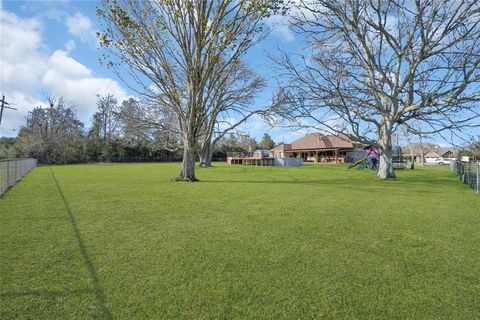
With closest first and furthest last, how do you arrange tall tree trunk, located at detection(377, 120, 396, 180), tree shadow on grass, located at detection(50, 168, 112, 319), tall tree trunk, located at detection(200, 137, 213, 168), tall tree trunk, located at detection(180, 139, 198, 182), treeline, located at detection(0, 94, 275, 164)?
tree shadow on grass, located at detection(50, 168, 112, 319)
tall tree trunk, located at detection(180, 139, 198, 182)
tall tree trunk, located at detection(377, 120, 396, 180)
tall tree trunk, located at detection(200, 137, 213, 168)
treeline, located at detection(0, 94, 275, 164)

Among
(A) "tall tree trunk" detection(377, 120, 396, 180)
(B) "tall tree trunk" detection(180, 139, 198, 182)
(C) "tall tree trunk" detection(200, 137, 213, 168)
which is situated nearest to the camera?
(B) "tall tree trunk" detection(180, 139, 198, 182)

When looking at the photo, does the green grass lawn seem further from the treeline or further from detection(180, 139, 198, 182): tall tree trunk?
the treeline

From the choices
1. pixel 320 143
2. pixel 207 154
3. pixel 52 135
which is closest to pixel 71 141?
pixel 52 135

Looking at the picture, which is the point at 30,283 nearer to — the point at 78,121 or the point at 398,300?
the point at 398,300

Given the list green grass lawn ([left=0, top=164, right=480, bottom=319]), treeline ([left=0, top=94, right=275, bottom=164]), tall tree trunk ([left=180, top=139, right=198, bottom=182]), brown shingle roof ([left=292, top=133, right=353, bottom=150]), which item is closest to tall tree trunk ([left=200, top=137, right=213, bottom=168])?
treeline ([left=0, top=94, right=275, bottom=164])

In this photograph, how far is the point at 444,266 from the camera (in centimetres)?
365

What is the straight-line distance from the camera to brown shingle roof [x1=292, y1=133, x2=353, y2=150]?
4548 cm

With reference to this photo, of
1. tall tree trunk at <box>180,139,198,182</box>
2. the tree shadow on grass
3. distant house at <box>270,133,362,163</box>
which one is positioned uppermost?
distant house at <box>270,133,362,163</box>

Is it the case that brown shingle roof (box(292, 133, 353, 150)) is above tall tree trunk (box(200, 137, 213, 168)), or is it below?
above

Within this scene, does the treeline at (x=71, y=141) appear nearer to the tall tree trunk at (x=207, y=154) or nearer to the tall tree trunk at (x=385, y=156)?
the tall tree trunk at (x=207, y=154)

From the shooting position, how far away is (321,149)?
47.3 m

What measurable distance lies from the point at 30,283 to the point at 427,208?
8.31 metres

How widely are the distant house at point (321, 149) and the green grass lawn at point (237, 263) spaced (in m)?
38.2

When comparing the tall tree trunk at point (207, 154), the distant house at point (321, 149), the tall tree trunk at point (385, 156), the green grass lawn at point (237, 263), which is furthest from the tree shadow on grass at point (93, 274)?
the distant house at point (321, 149)
